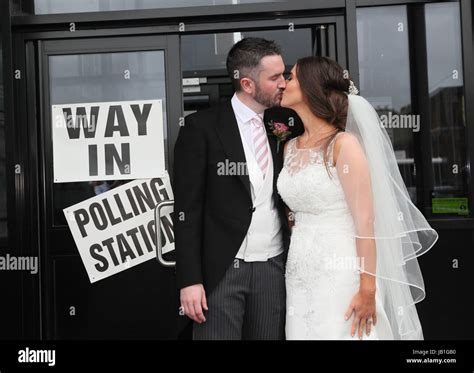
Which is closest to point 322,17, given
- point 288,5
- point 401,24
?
point 288,5

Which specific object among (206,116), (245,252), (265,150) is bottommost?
(245,252)

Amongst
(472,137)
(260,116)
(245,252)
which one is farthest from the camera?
(472,137)

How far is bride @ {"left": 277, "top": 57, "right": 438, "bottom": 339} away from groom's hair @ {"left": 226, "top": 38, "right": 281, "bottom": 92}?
19cm

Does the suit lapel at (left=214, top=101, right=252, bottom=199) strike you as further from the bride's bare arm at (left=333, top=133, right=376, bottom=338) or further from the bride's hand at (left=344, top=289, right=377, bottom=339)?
the bride's hand at (left=344, top=289, right=377, bottom=339)

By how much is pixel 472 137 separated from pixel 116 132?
7.23ft

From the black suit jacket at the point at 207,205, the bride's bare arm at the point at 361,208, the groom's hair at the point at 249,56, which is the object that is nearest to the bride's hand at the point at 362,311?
the bride's bare arm at the point at 361,208

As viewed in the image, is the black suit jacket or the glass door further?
the glass door

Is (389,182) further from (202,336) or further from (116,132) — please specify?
(116,132)

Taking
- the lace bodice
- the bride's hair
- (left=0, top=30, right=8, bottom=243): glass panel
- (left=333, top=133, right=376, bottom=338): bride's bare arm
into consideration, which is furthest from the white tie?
(left=0, top=30, right=8, bottom=243): glass panel

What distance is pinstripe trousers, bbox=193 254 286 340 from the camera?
265 centimetres

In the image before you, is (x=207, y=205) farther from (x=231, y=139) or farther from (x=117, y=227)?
(x=117, y=227)

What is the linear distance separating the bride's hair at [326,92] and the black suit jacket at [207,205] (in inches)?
15.6

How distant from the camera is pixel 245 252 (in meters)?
2.65

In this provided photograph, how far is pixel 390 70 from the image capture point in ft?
11.8
